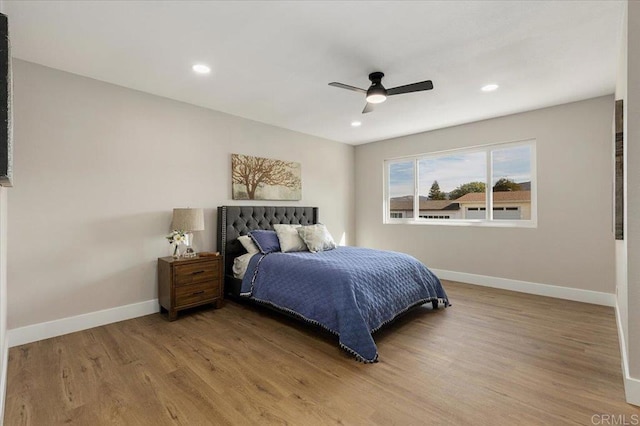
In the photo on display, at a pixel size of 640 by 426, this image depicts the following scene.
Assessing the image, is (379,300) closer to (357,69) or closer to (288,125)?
(357,69)

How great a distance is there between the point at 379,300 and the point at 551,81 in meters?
2.98

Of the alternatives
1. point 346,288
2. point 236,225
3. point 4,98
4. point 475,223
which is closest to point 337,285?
point 346,288

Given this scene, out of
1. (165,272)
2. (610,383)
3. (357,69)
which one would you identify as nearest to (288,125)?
(357,69)

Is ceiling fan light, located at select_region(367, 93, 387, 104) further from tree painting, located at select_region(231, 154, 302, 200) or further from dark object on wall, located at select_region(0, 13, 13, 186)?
dark object on wall, located at select_region(0, 13, 13, 186)

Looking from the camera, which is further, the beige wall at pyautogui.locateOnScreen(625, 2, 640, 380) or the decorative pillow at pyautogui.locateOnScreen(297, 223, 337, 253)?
the decorative pillow at pyautogui.locateOnScreen(297, 223, 337, 253)

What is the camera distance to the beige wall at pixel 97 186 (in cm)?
279

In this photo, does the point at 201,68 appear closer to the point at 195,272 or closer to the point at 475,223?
the point at 195,272

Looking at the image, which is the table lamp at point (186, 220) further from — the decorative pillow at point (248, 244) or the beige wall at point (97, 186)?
the decorative pillow at point (248, 244)

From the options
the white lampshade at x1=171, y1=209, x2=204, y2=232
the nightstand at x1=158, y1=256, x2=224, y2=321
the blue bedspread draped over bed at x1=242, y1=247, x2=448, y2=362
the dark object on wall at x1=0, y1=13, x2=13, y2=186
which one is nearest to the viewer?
the dark object on wall at x1=0, y1=13, x2=13, y2=186

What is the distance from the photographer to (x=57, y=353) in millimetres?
2561

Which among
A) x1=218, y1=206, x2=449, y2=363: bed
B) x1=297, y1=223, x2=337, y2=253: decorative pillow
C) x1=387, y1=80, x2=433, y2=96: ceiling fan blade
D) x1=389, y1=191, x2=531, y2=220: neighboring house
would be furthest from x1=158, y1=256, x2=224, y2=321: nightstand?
x1=389, y1=191, x2=531, y2=220: neighboring house

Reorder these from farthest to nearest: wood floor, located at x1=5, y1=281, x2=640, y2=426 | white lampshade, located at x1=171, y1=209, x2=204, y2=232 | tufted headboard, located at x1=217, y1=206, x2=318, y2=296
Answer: tufted headboard, located at x1=217, y1=206, x2=318, y2=296, white lampshade, located at x1=171, y1=209, x2=204, y2=232, wood floor, located at x1=5, y1=281, x2=640, y2=426

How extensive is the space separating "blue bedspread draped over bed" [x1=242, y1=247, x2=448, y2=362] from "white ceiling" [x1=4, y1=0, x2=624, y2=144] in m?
1.93

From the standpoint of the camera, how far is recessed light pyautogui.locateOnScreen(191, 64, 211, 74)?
286 centimetres
